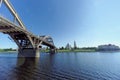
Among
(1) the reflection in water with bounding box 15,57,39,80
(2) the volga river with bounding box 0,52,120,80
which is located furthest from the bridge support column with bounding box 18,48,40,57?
(1) the reflection in water with bounding box 15,57,39,80

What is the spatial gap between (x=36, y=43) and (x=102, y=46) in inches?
5933

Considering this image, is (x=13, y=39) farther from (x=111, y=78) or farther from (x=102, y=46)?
(x=102, y=46)

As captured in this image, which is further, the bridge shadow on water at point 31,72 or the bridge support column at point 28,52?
the bridge support column at point 28,52

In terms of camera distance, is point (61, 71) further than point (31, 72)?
Yes

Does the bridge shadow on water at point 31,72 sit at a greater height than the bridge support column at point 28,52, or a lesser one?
lesser

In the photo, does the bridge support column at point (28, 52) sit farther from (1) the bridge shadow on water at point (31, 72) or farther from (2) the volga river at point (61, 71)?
(1) the bridge shadow on water at point (31, 72)

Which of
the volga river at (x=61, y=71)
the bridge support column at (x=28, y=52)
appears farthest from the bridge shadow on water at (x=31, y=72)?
the bridge support column at (x=28, y=52)

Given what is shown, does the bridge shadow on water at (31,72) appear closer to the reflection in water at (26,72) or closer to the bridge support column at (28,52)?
the reflection in water at (26,72)

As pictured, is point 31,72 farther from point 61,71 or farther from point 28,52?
point 28,52

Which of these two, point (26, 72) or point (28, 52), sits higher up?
point (28, 52)

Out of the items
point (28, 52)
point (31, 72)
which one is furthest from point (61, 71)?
point (28, 52)

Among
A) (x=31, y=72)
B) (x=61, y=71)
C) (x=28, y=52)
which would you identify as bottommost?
(x=61, y=71)

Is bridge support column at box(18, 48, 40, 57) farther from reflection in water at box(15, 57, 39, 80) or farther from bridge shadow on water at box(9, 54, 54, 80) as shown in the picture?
bridge shadow on water at box(9, 54, 54, 80)

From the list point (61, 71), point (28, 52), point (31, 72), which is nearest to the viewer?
point (31, 72)
